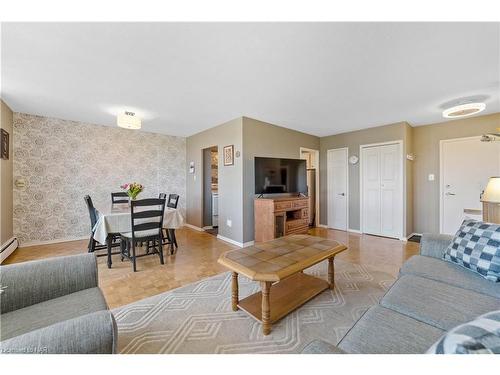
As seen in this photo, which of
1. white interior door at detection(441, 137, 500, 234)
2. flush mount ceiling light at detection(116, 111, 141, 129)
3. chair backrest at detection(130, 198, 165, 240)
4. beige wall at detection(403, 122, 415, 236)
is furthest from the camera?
beige wall at detection(403, 122, 415, 236)

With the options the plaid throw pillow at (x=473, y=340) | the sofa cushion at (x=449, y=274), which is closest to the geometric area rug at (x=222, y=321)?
the sofa cushion at (x=449, y=274)

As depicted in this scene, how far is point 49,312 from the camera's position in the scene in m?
1.11

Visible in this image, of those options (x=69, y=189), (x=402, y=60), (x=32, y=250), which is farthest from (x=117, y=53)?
(x=32, y=250)

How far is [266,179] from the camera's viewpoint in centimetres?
389

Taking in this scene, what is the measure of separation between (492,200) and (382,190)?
2301 millimetres

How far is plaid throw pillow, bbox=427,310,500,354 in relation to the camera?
51 centimetres

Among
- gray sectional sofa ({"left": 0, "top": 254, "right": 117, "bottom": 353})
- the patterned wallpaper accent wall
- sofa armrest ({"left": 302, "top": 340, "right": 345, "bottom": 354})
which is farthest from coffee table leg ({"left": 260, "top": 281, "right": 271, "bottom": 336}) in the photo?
the patterned wallpaper accent wall

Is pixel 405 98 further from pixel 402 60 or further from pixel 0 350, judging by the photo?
pixel 0 350

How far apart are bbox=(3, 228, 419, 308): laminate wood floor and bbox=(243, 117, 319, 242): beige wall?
616 millimetres

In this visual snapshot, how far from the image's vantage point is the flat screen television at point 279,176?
382 cm

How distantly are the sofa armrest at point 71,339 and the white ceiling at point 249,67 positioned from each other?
1.80m

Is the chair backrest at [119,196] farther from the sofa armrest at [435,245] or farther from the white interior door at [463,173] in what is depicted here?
the white interior door at [463,173]

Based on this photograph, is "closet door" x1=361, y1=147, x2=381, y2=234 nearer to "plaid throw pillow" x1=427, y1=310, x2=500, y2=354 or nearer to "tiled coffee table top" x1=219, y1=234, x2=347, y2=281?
"tiled coffee table top" x1=219, y1=234, x2=347, y2=281
